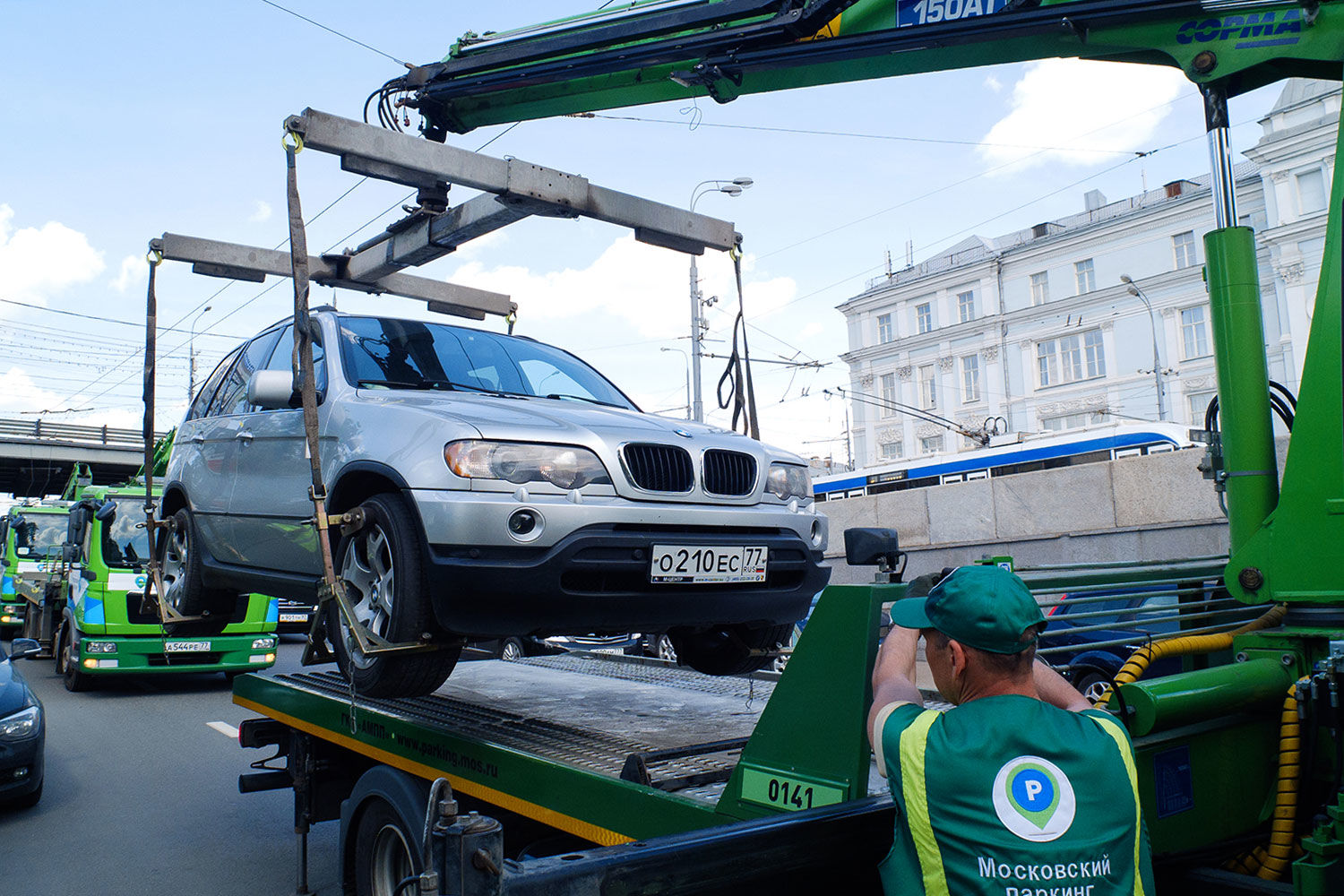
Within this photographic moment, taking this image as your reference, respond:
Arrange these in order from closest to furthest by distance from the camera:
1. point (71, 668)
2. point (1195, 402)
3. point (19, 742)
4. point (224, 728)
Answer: point (19, 742) → point (224, 728) → point (71, 668) → point (1195, 402)

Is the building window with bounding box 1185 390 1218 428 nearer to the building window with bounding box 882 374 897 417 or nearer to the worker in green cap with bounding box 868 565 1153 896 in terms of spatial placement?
the building window with bounding box 882 374 897 417

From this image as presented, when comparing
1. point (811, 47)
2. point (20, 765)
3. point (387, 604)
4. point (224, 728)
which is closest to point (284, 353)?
point (387, 604)

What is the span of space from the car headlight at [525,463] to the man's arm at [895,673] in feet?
5.43

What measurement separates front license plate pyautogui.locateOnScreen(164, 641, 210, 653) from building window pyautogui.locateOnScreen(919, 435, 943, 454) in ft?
132

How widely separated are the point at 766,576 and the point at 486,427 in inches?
49.8

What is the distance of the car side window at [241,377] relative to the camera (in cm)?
544

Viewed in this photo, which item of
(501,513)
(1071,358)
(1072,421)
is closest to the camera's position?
(501,513)

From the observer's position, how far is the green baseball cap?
5.96ft

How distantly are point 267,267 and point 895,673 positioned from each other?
4581 mm

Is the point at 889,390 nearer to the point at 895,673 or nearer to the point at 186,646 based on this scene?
the point at 186,646

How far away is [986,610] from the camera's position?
182cm

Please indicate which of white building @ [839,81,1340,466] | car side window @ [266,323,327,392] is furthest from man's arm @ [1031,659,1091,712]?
white building @ [839,81,1340,466]

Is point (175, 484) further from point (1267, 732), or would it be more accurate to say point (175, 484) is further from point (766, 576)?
point (1267, 732)

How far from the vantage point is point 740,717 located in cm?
414
